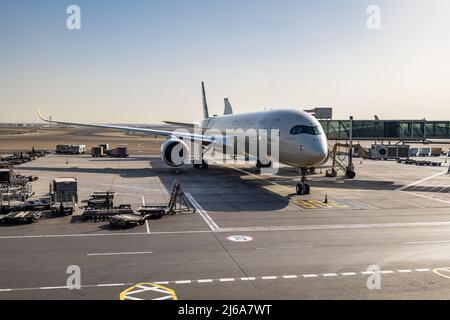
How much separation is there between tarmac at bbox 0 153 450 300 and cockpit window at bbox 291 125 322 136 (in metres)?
4.55

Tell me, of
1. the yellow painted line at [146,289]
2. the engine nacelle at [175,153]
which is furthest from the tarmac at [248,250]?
the engine nacelle at [175,153]

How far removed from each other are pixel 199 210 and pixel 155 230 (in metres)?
5.11

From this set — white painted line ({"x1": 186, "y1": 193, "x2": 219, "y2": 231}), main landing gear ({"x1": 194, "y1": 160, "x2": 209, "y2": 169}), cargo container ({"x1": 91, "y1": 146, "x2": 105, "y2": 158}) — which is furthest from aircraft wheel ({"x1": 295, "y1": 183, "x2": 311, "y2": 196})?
cargo container ({"x1": 91, "y1": 146, "x2": 105, "y2": 158})

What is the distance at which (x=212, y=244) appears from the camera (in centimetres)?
1775

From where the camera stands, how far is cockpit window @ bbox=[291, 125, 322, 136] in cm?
2906

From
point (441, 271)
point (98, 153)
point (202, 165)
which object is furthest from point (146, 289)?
point (98, 153)

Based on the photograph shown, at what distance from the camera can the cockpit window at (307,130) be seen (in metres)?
29.1

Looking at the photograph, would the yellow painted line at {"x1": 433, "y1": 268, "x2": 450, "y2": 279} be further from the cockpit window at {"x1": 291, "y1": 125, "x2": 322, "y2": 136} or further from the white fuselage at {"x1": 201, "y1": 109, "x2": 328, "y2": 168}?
the cockpit window at {"x1": 291, "y1": 125, "x2": 322, "y2": 136}

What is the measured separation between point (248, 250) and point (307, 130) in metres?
14.3

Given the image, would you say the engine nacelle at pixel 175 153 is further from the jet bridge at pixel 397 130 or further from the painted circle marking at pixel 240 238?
the painted circle marking at pixel 240 238

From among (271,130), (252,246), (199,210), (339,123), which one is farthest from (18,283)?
(339,123)

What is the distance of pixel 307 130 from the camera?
29.2 metres

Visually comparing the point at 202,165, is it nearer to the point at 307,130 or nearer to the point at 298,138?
the point at 298,138

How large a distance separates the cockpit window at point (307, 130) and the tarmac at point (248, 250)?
4.55 m
